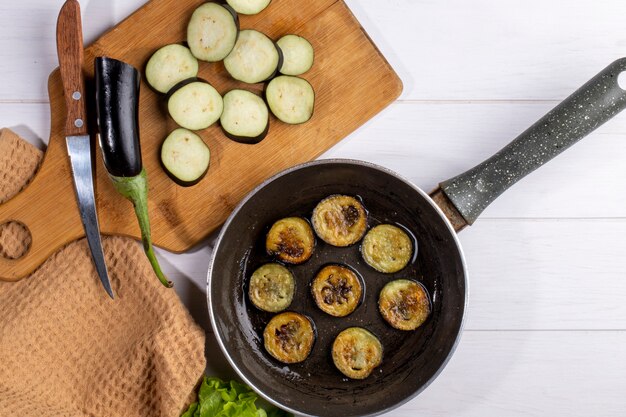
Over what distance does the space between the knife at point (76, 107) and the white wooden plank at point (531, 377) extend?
1433mm

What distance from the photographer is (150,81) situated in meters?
2.41

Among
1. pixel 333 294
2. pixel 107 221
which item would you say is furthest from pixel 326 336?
pixel 107 221

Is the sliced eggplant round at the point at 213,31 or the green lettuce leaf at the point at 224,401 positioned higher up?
the sliced eggplant round at the point at 213,31

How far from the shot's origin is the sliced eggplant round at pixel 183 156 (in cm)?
240

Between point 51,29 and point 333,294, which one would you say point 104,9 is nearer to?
point 51,29

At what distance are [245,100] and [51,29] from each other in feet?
2.54

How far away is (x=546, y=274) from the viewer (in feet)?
8.86

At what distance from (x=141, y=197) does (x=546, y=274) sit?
1556 millimetres

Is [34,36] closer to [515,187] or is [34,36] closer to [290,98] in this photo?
[290,98]

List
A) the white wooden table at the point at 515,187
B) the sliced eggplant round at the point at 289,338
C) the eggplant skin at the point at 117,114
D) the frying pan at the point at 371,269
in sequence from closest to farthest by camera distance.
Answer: the eggplant skin at the point at 117,114 → the frying pan at the point at 371,269 → the sliced eggplant round at the point at 289,338 → the white wooden table at the point at 515,187

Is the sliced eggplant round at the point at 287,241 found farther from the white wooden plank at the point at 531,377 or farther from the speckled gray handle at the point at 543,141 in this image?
the white wooden plank at the point at 531,377

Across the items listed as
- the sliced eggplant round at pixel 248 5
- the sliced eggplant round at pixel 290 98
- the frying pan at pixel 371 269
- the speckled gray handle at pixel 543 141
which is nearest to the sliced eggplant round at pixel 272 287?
the frying pan at pixel 371 269

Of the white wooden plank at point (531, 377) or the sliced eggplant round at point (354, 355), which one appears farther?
the white wooden plank at point (531, 377)

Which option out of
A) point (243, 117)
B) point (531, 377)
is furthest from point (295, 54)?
point (531, 377)
